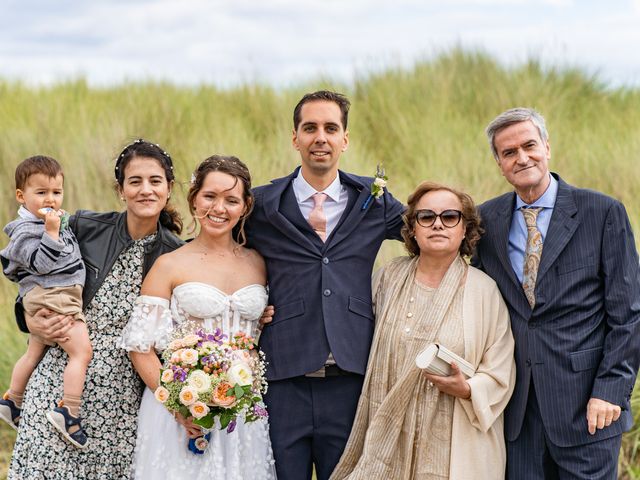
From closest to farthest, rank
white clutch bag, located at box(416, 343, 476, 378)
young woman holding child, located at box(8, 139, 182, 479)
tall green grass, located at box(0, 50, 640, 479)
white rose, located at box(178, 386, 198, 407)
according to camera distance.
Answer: white rose, located at box(178, 386, 198, 407)
white clutch bag, located at box(416, 343, 476, 378)
young woman holding child, located at box(8, 139, 182, 479)
tall green grass, located at box(0, 50, 640, 479)

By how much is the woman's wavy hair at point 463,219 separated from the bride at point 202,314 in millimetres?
777

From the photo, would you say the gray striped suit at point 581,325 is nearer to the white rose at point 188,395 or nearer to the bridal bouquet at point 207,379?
the bridal bouquet at point 207,379

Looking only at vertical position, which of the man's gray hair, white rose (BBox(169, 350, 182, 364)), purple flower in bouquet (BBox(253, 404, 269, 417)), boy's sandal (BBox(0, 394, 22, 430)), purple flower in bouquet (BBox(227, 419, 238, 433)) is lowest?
boy's sandal (BBox(0, 394, 22, 430))

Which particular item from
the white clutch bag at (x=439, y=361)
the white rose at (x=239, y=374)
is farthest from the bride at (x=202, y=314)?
the white clutch bag at (x=439, y=361)

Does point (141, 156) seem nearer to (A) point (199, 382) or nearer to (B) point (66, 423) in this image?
(A) point (199, 382)

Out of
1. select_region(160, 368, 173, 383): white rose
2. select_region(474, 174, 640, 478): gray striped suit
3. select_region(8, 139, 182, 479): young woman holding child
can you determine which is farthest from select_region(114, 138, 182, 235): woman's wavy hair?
select_region(474, 174, 640, 478): gray striped suit

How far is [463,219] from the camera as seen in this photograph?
400cm

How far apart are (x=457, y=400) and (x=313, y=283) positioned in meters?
0.87

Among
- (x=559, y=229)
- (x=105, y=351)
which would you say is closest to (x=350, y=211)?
(x=559, y=229)

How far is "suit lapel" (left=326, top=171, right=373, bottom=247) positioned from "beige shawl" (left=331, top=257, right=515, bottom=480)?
40 centimetres

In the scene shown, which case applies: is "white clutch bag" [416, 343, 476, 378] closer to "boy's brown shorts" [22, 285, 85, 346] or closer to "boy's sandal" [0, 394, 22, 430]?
"boy's brown shorts" [22, 285, 85, 346]

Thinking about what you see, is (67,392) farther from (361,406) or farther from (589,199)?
(589,199)

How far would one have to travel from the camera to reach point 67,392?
12.4 ft

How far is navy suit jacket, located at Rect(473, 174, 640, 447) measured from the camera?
3.75 m
